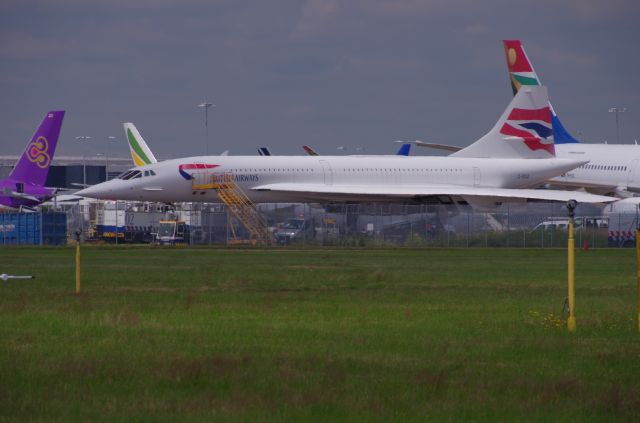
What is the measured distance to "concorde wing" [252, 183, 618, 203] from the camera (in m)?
57.2

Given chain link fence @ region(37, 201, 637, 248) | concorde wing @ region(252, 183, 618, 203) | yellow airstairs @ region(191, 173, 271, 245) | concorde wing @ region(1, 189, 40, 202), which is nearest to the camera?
chain link fence @ region(37, 201, 637, 248)

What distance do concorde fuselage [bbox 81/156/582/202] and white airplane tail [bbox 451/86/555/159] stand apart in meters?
1.08

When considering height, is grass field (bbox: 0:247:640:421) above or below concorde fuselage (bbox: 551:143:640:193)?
below

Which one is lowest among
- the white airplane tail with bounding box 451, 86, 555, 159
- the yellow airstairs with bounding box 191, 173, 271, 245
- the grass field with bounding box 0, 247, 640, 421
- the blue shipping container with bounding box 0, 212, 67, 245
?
the grass field with bounding box 0, 247, 640, 421

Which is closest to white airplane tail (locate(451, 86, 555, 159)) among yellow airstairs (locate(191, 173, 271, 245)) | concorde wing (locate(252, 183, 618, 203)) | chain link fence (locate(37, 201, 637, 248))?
concorde wing (locate(252, 183, 618, 203))

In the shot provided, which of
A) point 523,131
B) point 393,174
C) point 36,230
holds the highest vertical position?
point 523,131

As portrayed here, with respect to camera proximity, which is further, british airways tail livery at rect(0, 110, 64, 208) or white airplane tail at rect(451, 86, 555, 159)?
british airways tail livery at rect(0, 110, 64, 208)

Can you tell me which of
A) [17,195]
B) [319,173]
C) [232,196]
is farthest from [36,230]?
[319,173]

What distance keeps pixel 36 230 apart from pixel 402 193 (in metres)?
18.3

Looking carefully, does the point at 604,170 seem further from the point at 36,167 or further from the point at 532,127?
the point at 36,167

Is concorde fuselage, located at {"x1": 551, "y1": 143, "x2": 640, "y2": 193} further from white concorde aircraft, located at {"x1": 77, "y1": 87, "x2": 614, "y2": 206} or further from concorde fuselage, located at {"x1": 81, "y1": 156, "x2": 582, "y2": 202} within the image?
concorde fuselage, located at {"x1": 81, "y1": 156, "x2": 582, "y2": 202}

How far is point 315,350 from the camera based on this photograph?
14648 mm

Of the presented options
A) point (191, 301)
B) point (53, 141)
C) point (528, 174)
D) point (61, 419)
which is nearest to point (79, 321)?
point (191, 301)

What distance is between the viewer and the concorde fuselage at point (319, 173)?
57.3 m
